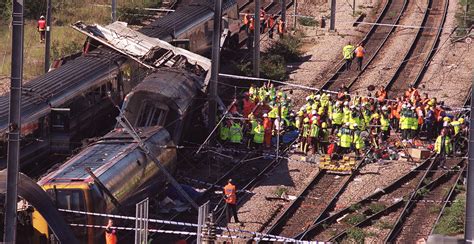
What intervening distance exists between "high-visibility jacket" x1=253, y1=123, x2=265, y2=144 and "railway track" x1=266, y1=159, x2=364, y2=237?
8.42ft

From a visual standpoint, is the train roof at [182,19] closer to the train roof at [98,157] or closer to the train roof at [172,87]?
the train roof at [172,87]

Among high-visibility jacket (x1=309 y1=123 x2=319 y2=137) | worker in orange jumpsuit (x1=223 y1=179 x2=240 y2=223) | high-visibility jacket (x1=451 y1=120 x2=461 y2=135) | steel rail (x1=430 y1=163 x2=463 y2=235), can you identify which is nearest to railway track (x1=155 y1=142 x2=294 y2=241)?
worker in orange jumpsuit (x1=223 y1=179 x2=240 y2=223)

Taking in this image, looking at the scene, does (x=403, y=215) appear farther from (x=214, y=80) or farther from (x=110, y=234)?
(x=110, y=234)

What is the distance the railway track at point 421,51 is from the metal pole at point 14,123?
78.6 ft

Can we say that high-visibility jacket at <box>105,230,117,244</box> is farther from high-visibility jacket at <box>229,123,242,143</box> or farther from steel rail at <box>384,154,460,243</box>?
high-visibility jacket at <box>229,123,242,143</box>

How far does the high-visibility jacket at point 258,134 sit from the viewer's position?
1318 inches

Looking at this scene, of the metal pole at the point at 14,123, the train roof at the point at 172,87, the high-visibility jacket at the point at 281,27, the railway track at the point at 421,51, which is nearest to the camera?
the metal pole at the point at 14,123

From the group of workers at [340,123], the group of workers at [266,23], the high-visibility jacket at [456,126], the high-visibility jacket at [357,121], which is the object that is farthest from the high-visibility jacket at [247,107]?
the group of workers at [266,23]

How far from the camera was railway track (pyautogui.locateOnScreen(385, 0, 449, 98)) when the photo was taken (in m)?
42.2

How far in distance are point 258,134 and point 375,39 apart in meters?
17.1

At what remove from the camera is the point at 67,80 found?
105 ft

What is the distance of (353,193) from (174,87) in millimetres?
5748

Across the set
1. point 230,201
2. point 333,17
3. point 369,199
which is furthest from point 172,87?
point 333,17

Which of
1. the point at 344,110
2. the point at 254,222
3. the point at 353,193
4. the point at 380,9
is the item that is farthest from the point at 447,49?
the point at 254,222
